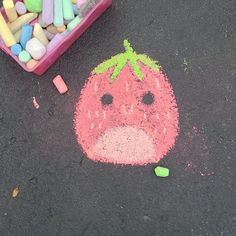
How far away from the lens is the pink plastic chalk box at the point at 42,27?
7.39 ft

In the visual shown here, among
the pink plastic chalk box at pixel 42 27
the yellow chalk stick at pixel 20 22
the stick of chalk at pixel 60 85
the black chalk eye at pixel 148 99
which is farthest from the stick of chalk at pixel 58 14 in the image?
the black chalk eye at pixel 148 99

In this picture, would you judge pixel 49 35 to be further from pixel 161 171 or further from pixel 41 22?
pixel 161 171

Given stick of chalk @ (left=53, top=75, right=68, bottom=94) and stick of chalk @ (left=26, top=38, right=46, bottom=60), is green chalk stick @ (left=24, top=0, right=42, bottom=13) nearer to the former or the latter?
stick of chalk @ (left=26, top=38, right=46, bottom=60)

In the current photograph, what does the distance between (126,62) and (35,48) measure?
0.47m

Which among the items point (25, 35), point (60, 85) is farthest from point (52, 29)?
point (60, 85)

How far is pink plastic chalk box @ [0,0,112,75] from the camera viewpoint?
7.39 feet

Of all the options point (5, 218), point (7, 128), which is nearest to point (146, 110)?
point (7, 128)

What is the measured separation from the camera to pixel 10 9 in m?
2.26

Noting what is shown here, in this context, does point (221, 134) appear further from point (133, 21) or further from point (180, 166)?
point (133, 21)

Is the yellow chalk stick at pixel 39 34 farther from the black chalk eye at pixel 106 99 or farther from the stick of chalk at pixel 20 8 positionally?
the black chalk eye at pixel 106 99

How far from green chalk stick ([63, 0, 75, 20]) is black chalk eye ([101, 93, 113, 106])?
430mm

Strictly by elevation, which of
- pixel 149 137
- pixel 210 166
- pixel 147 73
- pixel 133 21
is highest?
pixel 133 21

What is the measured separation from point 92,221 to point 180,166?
20.3 inches

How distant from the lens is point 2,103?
237 cm
